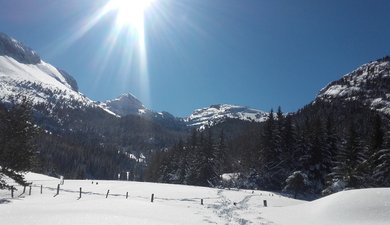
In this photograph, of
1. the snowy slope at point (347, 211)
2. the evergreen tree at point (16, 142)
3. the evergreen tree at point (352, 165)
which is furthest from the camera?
the evergreen tree at point (352, 165)

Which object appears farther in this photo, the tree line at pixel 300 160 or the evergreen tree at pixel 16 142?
the tree line at pixel 300 160

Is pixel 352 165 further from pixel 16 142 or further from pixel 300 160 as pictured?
pixel 16 142

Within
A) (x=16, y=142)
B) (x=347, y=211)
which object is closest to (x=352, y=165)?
(x=347, y=211)

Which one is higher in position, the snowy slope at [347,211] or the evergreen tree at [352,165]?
the evergreen tree at [352,165]

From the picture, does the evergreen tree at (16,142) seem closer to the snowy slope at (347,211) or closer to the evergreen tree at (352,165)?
the snowy slope at (347,211)

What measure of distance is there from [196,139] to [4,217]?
77.7 meters

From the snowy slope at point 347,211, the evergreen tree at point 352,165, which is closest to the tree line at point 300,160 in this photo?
the evergreen tree at point 352,165

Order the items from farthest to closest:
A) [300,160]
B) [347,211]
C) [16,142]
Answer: [300,160], [16,142], [347,211]

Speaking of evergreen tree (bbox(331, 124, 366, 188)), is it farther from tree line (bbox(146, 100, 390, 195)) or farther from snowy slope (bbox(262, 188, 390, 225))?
snowy slope (bbox(262, 188, 390, 225))

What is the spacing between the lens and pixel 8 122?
37031mm

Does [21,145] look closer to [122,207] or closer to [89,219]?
[122,207]

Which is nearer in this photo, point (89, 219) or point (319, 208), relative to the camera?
point (89, 219)

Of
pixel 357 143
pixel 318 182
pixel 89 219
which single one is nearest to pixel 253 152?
pixel 318 182

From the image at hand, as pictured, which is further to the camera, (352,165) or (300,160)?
(300,160)
